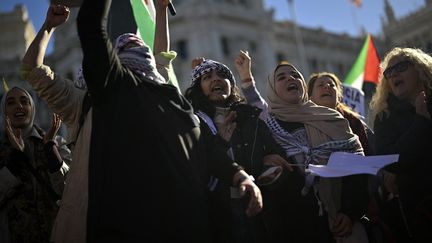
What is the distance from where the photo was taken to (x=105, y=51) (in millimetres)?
2113

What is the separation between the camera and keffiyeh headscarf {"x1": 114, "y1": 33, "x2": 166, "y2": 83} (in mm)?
2412

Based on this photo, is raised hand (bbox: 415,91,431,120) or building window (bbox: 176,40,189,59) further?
building window (bbox: 176,40,189,59)

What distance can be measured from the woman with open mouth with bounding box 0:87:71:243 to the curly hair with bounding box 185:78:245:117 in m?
1.09

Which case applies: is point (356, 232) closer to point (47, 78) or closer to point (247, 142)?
point (247, 142)

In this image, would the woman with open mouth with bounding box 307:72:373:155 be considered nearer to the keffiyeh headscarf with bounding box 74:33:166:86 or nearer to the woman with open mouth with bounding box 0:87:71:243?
the keffiyeh headscarf with bounding box 74:33:166:86

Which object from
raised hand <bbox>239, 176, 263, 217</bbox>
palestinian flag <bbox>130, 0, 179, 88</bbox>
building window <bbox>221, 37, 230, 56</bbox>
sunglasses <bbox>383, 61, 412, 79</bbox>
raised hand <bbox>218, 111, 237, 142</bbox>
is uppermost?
building window <bbox>221, 37, 230, 56</bbox>

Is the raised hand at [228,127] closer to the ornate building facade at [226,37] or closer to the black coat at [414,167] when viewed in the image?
the black coat at [414,167]

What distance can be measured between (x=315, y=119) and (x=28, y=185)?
2.25 metres

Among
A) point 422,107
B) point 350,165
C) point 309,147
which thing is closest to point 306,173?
point 309,147

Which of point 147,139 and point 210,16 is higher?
point 210,16

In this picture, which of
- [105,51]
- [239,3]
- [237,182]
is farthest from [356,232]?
[239,3]

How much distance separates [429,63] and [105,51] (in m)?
2.64

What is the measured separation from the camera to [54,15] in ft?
9.10

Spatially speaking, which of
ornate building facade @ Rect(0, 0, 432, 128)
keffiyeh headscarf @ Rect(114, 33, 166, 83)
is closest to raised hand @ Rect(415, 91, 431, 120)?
keffiyeh headscarf @ Rect(114, 33, 166, 83)
